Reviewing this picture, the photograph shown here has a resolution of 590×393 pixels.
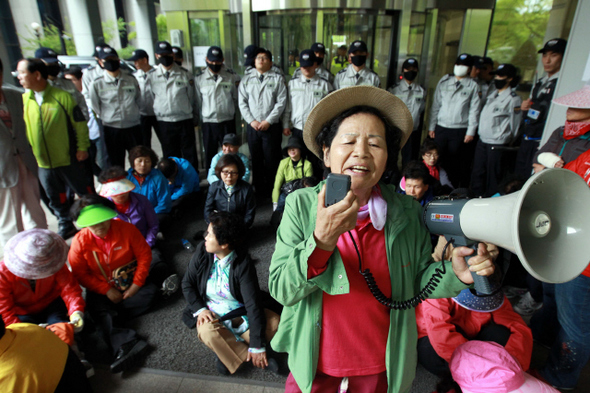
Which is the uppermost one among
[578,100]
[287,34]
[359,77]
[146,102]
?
[287,34]

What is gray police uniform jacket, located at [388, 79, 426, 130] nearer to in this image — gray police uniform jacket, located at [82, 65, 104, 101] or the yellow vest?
gray police uniform jacket, located at [82, 65, 104, 101]

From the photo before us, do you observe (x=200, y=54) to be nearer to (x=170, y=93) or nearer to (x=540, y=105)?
(x=170, y=93)

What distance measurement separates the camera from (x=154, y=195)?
4.11 meters

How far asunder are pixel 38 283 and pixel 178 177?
2.71 m

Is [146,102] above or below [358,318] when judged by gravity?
above

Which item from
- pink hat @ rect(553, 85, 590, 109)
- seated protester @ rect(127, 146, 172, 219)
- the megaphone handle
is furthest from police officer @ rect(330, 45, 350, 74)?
the megaphone handle

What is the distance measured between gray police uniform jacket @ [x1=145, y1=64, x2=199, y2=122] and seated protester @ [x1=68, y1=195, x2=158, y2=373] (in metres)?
2.87

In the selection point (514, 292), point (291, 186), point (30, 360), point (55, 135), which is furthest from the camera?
point (291, 186)

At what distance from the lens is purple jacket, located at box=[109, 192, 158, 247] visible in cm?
340

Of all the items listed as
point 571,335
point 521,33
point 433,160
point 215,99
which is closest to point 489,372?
point 571,335

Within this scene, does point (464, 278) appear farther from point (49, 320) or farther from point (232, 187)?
point (232, 187)

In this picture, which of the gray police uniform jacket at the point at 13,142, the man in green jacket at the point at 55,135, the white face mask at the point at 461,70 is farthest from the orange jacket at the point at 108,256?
the white face mask at the point at 461,70

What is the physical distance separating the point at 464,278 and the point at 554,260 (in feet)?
0.83

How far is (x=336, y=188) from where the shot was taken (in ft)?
2.84
